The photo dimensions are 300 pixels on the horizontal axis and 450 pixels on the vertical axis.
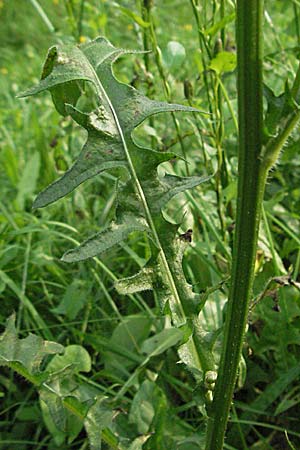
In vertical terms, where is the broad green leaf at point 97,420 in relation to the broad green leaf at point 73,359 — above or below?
above

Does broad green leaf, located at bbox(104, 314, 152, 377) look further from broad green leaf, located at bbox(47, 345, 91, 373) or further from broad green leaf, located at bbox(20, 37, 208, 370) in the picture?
broad green leaf, located at bbox(20, 37, 208, 370)

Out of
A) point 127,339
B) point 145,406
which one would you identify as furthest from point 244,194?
point 127,339

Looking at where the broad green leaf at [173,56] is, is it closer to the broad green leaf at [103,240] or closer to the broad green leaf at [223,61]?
the broad green leaf at [223,61]

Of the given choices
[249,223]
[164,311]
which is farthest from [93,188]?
[249,223]

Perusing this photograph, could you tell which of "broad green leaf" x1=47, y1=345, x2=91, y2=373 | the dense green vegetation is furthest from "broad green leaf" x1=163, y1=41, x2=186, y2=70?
"broad green leaf" x1=47, y1=345, x2=91, y2=373

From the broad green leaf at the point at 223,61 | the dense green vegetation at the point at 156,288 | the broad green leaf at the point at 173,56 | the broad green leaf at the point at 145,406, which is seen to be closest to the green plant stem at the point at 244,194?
the dense green vegetation at the point at 156,288

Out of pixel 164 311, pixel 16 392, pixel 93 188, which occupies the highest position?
pixel 164 311

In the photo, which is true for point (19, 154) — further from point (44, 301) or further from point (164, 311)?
point (164, 311)
